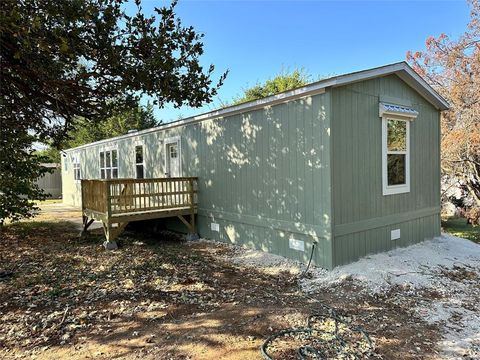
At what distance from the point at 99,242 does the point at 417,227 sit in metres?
6.90

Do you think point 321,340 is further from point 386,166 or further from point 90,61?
point 90,61

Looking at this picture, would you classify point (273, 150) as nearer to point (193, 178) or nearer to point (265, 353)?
point (193, 178)

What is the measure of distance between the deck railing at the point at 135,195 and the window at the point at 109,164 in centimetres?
382

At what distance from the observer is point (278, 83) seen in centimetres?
Answer: 2267

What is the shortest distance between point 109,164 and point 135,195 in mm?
6314

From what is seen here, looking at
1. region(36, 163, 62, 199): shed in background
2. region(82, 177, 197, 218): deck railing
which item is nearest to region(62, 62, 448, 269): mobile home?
region(82, 177, 197, 218): deck railing

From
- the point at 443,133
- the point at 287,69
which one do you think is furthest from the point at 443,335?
the point at 287,69

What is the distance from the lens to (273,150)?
19.9 ft

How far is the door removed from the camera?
8.81m

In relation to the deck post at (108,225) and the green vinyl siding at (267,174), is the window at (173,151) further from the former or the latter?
the deck post at (108,225)

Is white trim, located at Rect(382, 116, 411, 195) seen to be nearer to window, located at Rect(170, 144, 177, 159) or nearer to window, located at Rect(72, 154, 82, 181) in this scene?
window, located at Rect(170, 144, 177, 159)

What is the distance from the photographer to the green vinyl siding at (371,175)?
17.1 ft

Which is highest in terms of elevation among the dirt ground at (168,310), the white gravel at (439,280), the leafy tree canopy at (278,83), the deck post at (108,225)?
the leafy tree canopy at (278,83)

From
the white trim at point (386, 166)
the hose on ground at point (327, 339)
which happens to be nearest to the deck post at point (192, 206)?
the white trim at point (386, 166)
